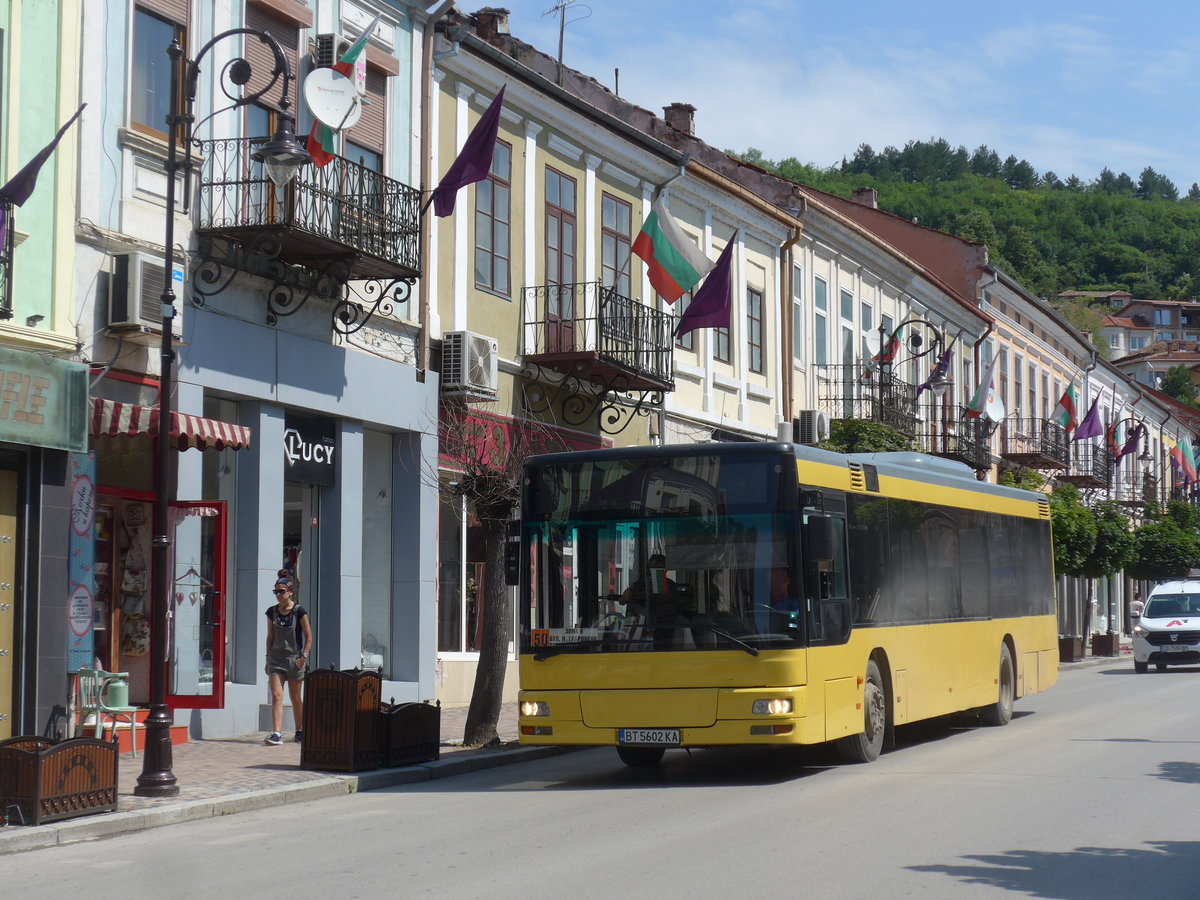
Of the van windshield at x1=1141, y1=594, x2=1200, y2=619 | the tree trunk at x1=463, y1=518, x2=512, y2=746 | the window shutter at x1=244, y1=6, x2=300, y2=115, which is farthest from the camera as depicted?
the van windshield at x1=1141, y1=594, x2=1200, y2=619

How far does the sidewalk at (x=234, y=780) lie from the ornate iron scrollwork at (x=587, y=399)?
260 inches

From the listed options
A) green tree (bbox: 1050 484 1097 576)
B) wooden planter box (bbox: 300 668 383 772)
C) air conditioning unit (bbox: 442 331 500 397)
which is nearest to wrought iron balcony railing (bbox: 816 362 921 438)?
green tree (bbox: 1050 484 1097 576)

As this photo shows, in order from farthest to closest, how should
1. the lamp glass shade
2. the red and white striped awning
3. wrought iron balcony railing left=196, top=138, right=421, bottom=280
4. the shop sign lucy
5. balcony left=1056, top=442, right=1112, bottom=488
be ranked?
balcony left=1056, top=442, right=1112, bottom=488, the shop sign lucy, wrought iron balcony railing left=196, top=138, right=421, bottom=280, the red and white striped awning, the lamp glass shade

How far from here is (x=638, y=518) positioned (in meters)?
13.6

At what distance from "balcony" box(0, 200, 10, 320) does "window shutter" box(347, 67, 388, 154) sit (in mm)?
6190

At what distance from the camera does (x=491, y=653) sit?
54.0ft

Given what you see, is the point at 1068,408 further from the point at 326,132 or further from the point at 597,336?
the point at 326,132

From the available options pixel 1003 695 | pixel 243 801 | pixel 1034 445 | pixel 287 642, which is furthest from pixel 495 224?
pixel 1034 445

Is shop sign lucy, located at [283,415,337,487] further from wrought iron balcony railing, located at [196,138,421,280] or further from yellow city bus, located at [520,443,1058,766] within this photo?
yellow city bus, located at [520,443,1058,766]

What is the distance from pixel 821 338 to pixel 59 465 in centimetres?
2277

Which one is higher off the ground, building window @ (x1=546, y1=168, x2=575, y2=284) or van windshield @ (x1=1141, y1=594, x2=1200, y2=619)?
building window @ (x1=546, y1=168, x2=575, y2=284)

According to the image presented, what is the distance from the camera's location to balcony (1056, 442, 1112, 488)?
54.9 meters

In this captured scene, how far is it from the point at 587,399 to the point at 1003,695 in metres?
8.23

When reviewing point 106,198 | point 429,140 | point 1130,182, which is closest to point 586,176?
point 429,140
